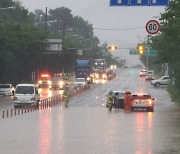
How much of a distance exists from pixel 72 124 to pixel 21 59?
222ft

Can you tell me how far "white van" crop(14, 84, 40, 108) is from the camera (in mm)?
51562

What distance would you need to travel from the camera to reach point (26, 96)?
169 feet

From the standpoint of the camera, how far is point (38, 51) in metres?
107

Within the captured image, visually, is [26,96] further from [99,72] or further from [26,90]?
[99,72]

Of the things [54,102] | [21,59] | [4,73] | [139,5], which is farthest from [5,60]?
[139,5]

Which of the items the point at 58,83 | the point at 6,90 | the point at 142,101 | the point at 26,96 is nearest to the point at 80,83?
the point at 58,83

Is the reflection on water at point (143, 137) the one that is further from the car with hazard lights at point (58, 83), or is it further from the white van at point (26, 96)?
the car with hazard lights at point (58, 83)

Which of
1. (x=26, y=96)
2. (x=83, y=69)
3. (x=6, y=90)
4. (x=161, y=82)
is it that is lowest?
(x=6, y=90)

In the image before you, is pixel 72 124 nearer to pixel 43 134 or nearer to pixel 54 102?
pixel 43 134

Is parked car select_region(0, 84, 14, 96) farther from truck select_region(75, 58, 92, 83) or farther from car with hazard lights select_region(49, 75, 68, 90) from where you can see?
truck select_region(75, 58, 92, 83)

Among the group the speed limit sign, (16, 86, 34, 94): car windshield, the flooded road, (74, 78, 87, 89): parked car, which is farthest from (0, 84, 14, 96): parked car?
the flooded road

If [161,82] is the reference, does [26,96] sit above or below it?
below

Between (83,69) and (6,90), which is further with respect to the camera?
(83,69)

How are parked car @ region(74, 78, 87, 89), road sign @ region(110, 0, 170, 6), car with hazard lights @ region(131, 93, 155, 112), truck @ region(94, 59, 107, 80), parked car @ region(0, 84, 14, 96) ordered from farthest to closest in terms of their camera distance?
truck @ region(94, 59, 107, 80)
parked car @ region(74, 78, 87, 89)
parked car @ region(0, 84, 14, 96)
car with hazard lights @ region(131, 93, 155, 112)
road sign @ region(110, 0, 170, 6)
